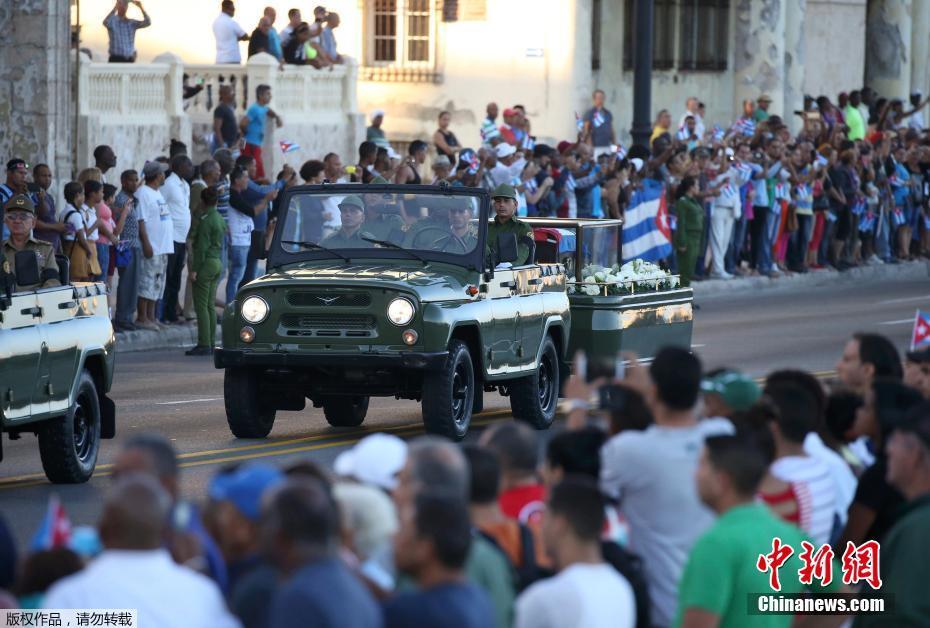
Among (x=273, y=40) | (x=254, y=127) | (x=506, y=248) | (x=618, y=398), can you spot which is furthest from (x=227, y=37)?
(x=618, y=398)

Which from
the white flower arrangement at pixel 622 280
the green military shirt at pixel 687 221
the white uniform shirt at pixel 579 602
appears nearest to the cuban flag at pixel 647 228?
the green military shirt at pixel 687 221

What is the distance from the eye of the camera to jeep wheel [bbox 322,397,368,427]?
640 inches

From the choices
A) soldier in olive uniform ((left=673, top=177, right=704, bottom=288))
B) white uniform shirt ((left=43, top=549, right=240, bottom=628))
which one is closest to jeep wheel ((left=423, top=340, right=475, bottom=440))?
white uniform shirt ((left=43, top=549, right=240, bottom=628))

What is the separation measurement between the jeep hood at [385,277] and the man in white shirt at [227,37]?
1588cm

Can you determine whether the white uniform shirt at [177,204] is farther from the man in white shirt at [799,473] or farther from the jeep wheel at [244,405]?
the man in white shirt at [799,473]

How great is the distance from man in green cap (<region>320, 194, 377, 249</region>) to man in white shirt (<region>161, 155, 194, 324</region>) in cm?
674

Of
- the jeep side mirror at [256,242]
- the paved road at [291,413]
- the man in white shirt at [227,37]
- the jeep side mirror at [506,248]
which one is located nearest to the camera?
the paved road at [291,413]

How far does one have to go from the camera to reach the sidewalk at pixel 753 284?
22.2 m

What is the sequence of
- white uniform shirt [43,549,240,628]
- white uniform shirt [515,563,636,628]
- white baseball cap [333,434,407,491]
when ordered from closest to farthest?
1. white uniform shirt [43,549,240,628]
2. white uniform shirt [515,563,636,628]
3. white baseball cap [333,434,407,491]

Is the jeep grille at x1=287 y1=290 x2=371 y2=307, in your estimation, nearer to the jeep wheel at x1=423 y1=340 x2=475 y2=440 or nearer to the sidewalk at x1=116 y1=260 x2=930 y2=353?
the jeep wheel at x1=423 y1=340 x2=475 y2=440

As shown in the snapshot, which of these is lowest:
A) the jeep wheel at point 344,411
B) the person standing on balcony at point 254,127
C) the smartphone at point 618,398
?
the jeep wheel at point 344,411

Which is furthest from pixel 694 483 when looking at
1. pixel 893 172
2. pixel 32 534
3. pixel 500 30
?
pixel 500 30

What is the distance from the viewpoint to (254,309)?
15.1 meters

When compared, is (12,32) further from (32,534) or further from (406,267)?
(32,534)
